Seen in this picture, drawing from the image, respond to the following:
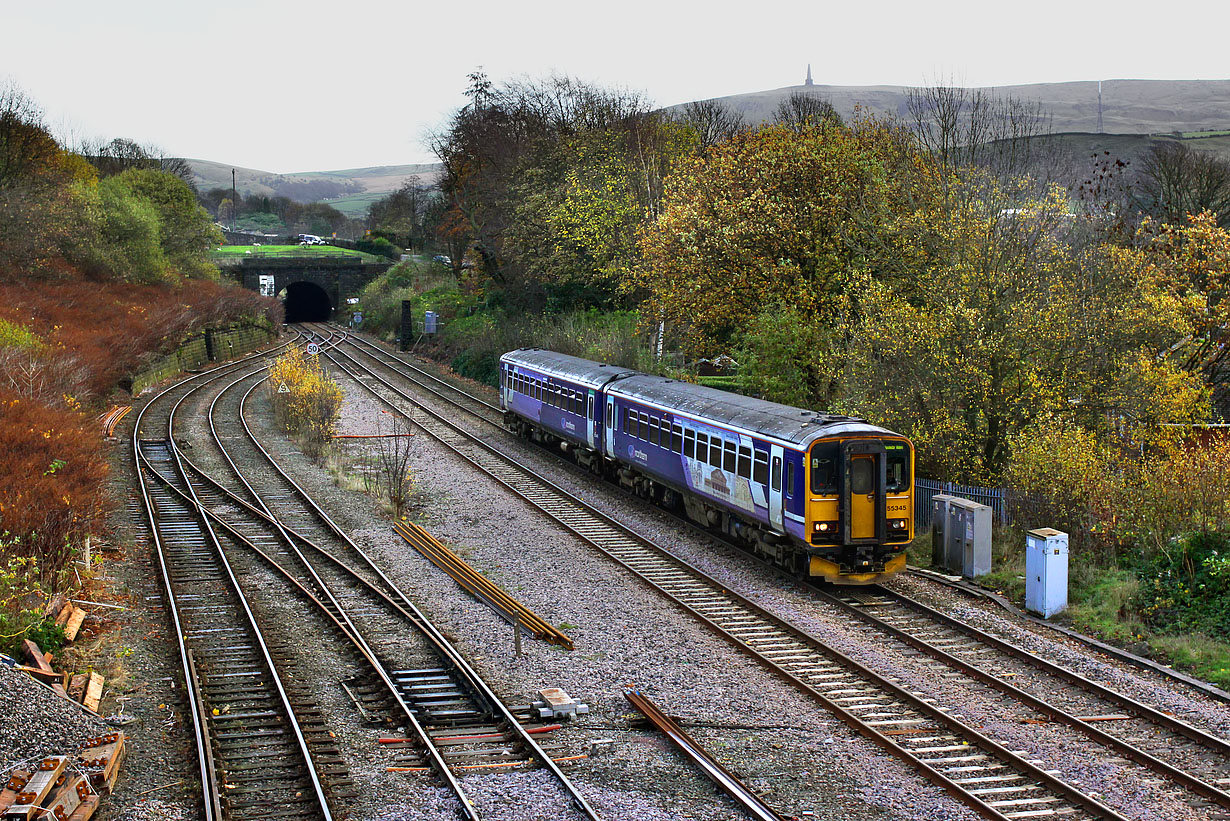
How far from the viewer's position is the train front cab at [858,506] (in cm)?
1636

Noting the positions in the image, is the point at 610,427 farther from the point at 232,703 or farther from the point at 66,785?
the point at 66,785

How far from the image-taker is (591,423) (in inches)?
1026

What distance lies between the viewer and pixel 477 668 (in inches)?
518

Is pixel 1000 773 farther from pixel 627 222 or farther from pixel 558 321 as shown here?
pixel 558 321

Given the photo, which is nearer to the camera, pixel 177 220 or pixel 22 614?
pixel 22 614

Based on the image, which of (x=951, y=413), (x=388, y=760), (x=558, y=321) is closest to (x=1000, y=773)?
(x=388, y=760)

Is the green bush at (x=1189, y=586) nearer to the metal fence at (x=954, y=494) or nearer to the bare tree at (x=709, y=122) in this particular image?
the metal fence at (x=954, y=494)

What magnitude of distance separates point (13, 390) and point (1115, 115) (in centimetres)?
17123

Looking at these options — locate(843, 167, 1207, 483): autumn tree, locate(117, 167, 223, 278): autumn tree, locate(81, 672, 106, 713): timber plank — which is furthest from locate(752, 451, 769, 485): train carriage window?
locate(117, 167, 223, 278): autumn tree

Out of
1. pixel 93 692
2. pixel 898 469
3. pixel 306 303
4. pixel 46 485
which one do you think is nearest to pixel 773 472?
pixel 898 469

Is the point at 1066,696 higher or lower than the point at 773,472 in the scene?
lower

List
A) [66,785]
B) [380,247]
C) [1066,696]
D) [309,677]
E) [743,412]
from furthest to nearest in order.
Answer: [380,247], [743,412], [309,677], [1066,696], [66,785]

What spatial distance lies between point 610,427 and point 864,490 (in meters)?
9.24

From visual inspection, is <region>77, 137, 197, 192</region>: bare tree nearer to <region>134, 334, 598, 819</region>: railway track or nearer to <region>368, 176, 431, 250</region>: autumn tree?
<region>368, 176, 431, 250</region>: autumn tree
